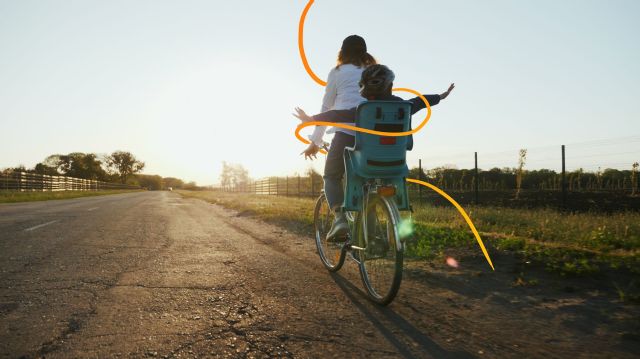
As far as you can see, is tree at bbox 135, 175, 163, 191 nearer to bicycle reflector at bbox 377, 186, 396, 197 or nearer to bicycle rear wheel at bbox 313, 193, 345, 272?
bicycle rear wheel at bbox 313, 193, 345, 272

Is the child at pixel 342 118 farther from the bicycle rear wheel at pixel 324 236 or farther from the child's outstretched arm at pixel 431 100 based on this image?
the bicycle rear wheel at pixel 324 236

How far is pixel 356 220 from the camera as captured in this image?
3.66 m

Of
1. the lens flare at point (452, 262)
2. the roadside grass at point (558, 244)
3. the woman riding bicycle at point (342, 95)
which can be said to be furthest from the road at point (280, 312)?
the woman riding bicycle at point (342, 95)

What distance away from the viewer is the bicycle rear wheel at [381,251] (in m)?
2.95

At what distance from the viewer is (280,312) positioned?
2838mm

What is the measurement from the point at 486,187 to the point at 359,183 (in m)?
21.9

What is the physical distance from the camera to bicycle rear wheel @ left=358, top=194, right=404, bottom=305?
9.68ft

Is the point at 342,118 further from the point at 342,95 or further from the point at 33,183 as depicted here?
the point at 33,183

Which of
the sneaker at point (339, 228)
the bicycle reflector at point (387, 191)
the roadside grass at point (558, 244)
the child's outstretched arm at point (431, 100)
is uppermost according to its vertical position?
the child's outstretched arm at point (431, 100)

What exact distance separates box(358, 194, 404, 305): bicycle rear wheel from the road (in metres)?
0.15

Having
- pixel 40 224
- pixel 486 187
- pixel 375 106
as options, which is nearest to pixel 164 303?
pixel 375 106

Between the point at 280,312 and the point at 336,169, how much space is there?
1.64 metres

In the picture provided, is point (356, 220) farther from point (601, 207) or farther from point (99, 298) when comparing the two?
point (601, 207)

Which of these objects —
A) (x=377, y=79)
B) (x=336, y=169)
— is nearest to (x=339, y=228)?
(x=336, y=169)
